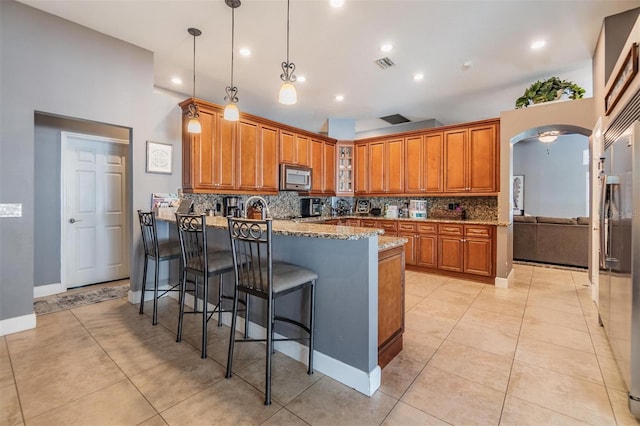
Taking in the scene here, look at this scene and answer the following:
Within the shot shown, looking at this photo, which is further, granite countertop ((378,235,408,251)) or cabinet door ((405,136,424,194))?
cabinet door ((405,136,424,194))

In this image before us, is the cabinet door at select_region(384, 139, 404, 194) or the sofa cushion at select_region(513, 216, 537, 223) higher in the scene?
the cabinet door at select_region(384, 139, 404, 194)

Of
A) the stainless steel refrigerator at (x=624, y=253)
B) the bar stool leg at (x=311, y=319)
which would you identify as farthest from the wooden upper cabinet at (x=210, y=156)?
the stainless steel refrigerator at (x=624, y=253)

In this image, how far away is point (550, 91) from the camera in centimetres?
386

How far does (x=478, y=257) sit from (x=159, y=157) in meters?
4.71

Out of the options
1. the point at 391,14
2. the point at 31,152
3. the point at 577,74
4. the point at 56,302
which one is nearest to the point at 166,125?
the point at 31,152

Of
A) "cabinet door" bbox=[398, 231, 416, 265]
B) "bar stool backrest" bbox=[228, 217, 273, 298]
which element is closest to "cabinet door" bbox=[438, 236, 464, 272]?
"cabinet door" bbox=[398, 231, 416, 265]

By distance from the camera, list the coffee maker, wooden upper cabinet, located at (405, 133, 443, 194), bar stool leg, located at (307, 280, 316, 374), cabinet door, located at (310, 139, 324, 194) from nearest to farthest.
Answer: bar stool leg, located at (307, 280, 316, 374), the coffee maker, wooden upper cabinet, located at (405, 133, 443, 194), cabinet door, located at (310, 139, 324, 194)

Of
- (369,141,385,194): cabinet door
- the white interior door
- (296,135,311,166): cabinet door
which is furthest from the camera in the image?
(369,141,385,194): cabinet door

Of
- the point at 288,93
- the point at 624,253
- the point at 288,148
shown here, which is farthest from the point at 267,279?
the point at 288,148

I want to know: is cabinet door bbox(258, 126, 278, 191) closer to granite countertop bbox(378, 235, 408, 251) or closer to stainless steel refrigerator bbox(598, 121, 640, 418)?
granite countertop bbox(378, 235, 408, 251)

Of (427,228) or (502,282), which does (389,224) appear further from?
(502,282)

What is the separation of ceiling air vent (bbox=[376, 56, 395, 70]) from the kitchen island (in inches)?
102

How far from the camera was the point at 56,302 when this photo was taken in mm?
3408

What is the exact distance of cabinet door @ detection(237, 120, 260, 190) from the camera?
4262 millimetres
